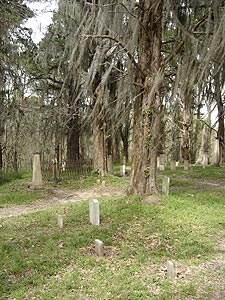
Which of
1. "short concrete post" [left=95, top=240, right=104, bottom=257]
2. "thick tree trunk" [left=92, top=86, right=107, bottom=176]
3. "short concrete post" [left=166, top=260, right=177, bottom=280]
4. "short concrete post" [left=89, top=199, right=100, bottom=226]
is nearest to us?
"short concrete post" [left=166, top=260, right=177, bottom=280]

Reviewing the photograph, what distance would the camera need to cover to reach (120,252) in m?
4.68

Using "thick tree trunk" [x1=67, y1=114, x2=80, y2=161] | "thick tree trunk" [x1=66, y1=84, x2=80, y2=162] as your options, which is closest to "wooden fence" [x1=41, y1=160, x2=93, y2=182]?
"thick tree trunk" [x1=66, y1=84, x2=80, y2=162]

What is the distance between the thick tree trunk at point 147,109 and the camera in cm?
715

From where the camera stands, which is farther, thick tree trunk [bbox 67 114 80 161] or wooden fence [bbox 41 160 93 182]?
thick tree trunk [bbox 67 114 80 161]

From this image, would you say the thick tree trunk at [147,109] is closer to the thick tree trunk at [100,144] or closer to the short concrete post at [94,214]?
the short concrete post at [94,214]

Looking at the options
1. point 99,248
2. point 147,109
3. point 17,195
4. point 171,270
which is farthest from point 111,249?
point 17,195

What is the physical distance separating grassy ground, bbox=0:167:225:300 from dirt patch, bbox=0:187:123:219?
2.40ft

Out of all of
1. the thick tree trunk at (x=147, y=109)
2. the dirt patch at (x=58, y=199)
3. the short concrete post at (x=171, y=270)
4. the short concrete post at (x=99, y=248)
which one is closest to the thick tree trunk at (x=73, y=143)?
the dirt patch at (x=58, y=199)

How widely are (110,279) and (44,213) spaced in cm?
324

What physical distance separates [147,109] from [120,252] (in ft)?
11.3

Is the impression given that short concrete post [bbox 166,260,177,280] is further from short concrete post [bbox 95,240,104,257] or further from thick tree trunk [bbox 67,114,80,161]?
thick tree trunk [bbox 67,114,80,161]

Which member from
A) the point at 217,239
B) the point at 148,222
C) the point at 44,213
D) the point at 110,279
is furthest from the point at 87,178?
the point at 110,279

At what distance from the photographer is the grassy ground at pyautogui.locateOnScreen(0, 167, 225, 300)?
12.0 ft

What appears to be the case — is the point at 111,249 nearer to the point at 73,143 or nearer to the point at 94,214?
the point at 94,214
